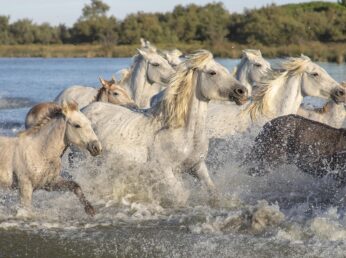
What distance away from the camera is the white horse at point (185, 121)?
26.3 feet

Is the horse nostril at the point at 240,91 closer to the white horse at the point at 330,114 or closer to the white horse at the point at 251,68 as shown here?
the white horse at the point at 330,114

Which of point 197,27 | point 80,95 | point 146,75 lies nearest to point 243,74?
point 146,75

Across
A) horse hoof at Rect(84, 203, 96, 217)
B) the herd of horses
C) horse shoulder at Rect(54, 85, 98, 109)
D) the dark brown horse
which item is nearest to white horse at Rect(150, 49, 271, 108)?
the herd of horses

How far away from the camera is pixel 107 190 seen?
28.9ft

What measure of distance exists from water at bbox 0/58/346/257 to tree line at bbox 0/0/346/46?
44.2m

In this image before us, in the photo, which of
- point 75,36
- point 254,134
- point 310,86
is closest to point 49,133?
point 254,134

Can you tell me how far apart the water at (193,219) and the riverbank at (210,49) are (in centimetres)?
2113

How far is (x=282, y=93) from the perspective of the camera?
10.5m

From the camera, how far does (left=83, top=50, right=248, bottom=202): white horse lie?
8031 millimetres

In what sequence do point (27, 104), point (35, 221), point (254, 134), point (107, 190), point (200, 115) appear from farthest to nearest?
point (27, 104) → point (254, 134) → point (107, 190) → point (200, 115) → point (35, 221)

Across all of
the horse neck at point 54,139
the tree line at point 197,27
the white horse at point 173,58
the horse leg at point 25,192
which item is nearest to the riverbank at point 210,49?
the tree line at point 197,27

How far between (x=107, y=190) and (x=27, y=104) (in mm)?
14697

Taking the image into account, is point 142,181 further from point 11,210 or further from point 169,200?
point 11,210

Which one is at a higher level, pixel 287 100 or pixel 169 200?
pixel 287 100
